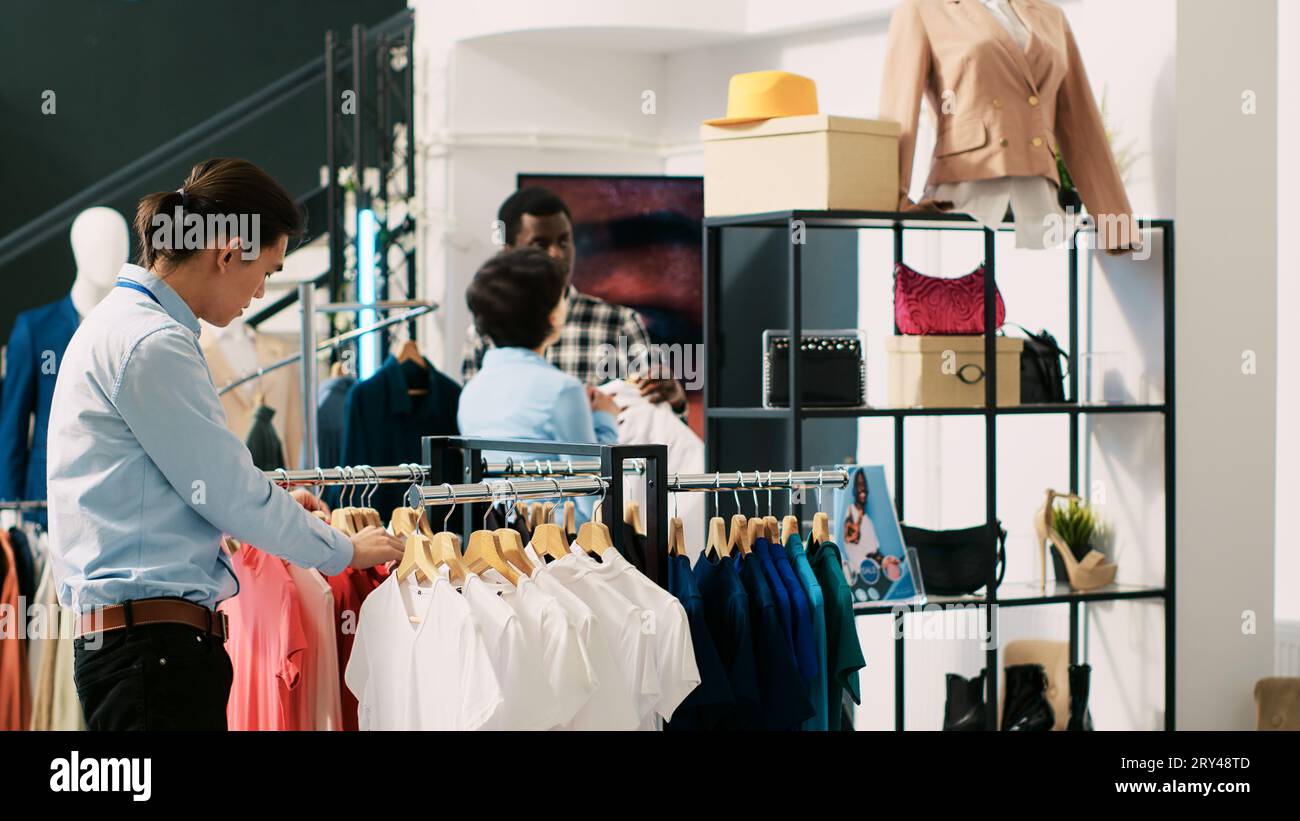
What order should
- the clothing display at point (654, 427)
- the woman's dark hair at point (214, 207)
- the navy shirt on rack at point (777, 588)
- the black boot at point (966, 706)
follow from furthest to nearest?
the clothing display at point (654, 427) < the black boot at point (966, 706) < the navy shirt on rack at point (777, 588) < the woman's dark hair at point (214, 207)

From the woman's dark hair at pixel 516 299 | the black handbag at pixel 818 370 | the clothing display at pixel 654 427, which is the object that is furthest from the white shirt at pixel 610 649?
the clothing display at pixel 654 427

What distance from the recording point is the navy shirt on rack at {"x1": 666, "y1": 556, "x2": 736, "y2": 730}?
8.75 ft

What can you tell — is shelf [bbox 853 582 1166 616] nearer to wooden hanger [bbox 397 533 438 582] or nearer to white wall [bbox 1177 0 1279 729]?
white wall [bbox 1177 0 1279 729]

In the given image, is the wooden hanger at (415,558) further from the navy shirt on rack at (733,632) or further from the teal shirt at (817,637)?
the teal shirt at (817,637)

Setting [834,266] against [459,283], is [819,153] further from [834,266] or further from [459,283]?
[459,283]

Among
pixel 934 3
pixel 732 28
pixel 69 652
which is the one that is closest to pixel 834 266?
pixel 732 28

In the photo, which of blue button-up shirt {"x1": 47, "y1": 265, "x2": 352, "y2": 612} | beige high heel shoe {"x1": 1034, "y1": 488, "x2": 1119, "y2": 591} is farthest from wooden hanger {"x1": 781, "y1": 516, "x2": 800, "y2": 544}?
beige high heel shoe {"x1": 1034, "y1": 488, "x2": 1119, "y2": 591}

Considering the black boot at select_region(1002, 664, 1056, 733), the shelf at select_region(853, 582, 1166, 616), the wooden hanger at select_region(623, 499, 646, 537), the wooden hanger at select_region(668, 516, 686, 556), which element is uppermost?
the wooden hanger at select_region(623, 499, 646, 537)

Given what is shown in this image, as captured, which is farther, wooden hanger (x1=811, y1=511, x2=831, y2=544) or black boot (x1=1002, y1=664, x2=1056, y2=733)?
black boot (x1=1002, y1=664, x2=1056, y2=733)

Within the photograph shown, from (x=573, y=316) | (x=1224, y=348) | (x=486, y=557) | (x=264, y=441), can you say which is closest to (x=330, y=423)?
(x=264, y=441)

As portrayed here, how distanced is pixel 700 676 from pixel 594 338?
3653 mm

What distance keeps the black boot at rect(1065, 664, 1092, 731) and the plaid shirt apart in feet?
8.07

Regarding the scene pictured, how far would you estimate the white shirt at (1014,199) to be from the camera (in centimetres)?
409

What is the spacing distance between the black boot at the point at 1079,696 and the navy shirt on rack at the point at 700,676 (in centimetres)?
203
